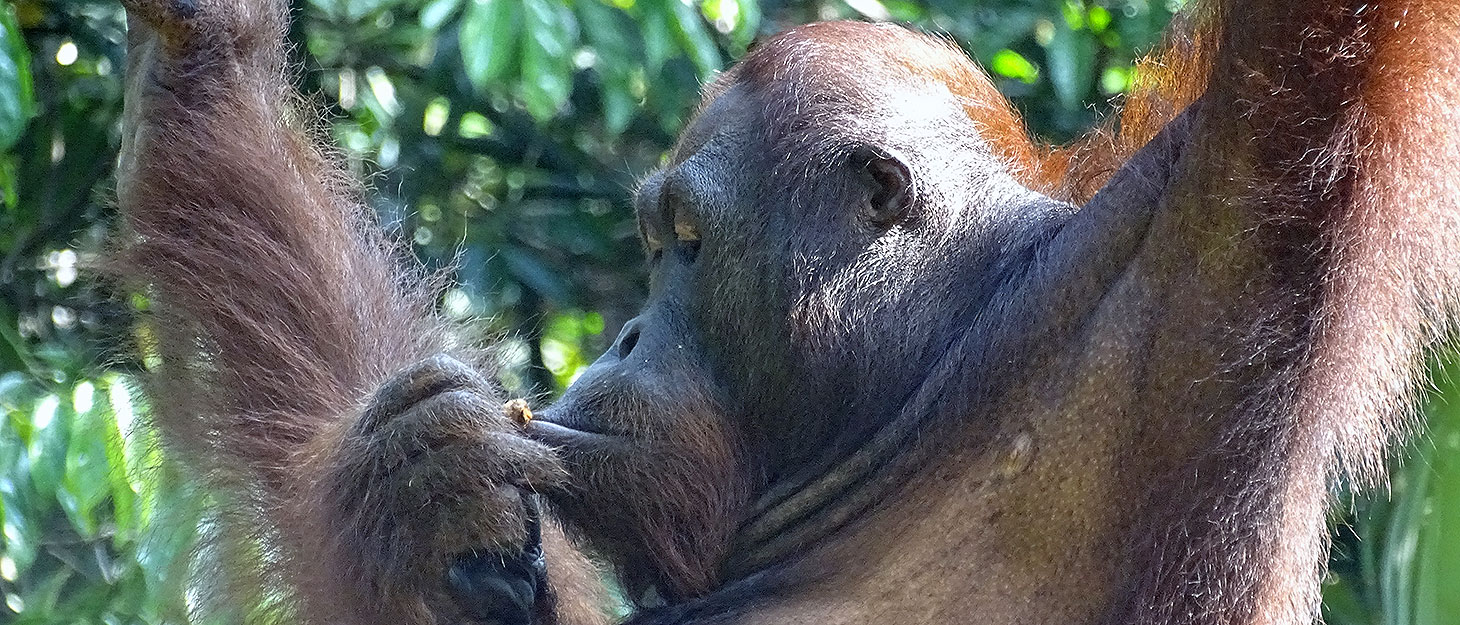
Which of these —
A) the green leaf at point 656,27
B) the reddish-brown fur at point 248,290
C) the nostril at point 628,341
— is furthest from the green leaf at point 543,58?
the nostril at point 628,341

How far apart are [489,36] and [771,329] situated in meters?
1.00

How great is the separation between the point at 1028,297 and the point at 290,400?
60.1 inches

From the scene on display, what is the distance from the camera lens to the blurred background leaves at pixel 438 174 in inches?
119

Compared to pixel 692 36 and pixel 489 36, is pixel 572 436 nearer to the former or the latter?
pixel 489 36

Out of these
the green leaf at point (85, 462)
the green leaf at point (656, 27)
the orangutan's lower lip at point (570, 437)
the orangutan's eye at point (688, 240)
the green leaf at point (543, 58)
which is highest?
the green leaf at point (656, 27)

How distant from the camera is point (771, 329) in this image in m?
2.25

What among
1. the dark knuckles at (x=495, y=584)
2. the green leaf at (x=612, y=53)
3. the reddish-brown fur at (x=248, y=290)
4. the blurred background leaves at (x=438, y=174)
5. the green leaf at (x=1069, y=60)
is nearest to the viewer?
the dark knuckles at (x=495, y=584)

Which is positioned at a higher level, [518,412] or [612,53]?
[612,53]

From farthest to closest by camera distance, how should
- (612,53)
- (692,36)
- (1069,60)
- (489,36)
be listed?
(1069,60) < (612,53) < (692,36) < (489,36)

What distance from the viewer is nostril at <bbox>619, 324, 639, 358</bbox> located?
2.30 meters

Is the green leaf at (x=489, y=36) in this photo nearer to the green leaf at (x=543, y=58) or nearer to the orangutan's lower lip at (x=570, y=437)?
the green leaf at (x=543, y=58)

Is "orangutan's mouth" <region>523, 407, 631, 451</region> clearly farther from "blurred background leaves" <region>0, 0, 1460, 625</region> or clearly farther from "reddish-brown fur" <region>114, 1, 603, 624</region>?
"blurred background leaves" <region>0, 0, 1460, 625</region>

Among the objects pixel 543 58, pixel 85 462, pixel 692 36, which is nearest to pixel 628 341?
pixel 543 58

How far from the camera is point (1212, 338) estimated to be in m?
1.92
